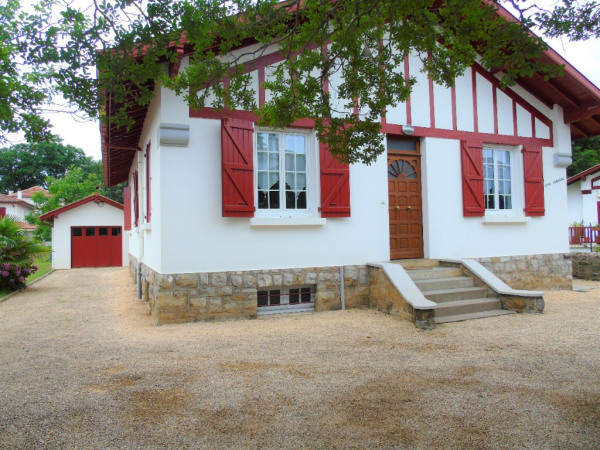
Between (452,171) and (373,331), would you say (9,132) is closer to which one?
(373,331)

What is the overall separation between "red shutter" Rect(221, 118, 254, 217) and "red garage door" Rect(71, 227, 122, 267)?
16332mm

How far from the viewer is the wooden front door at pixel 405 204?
854 cm

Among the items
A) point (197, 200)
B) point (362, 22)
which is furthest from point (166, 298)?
point (362, 22)

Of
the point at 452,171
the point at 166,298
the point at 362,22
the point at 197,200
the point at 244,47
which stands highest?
the point at 244,47

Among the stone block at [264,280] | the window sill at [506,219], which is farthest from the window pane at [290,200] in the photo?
the window sill at [506,219]

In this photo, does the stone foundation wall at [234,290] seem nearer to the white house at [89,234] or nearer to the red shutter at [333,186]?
the red shutter at [333,186]

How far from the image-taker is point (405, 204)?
28.4ft

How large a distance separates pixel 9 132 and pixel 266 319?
14.4 ft

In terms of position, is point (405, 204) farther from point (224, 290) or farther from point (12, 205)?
point (12, 205)

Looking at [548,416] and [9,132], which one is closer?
[548,416]

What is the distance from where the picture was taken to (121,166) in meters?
14.5

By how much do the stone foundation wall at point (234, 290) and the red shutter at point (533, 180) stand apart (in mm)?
4234

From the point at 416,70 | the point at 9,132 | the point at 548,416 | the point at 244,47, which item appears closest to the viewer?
the point at 548,416

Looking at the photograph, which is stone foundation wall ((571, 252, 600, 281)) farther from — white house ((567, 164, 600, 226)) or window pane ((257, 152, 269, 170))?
white house ((567, 164, 600, 226))
